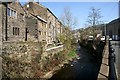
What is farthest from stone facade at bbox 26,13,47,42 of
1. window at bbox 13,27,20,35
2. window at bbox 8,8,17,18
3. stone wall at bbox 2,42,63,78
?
stone wall at bbox 2,42,63,78

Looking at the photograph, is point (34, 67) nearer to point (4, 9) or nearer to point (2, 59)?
point (2, 59)

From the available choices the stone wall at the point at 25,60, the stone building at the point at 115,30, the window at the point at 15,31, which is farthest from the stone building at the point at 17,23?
the stone building at the point at 115,30

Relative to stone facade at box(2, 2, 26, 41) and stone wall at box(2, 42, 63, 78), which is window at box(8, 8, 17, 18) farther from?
stone wall at box(2, 42, 63, 78)

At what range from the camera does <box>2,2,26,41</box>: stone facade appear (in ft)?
82.1

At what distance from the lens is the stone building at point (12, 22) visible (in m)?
24.9

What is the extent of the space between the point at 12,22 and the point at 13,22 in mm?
379

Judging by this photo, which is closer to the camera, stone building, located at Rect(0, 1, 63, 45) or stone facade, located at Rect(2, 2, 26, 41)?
stone building, located at Rect(0, 1, 63, 45)

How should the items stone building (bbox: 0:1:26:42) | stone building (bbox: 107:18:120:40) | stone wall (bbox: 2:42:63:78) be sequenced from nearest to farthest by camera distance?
1. stone wall (bbox: 2:42:63:78)
2. stone building (bbox: 0:1:26:42)
3. stone building (bbox: 107:18:120:40)

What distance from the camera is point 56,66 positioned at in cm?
2502

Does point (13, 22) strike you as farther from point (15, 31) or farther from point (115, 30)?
point (115, 30)

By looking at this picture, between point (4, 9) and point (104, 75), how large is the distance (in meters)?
18.3

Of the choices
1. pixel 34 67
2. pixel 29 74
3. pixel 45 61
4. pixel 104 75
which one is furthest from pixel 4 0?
pixel 104 75

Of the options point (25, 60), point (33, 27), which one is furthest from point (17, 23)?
point (25, 60)

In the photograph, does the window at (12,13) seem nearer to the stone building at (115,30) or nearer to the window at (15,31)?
the window at (15,31)
